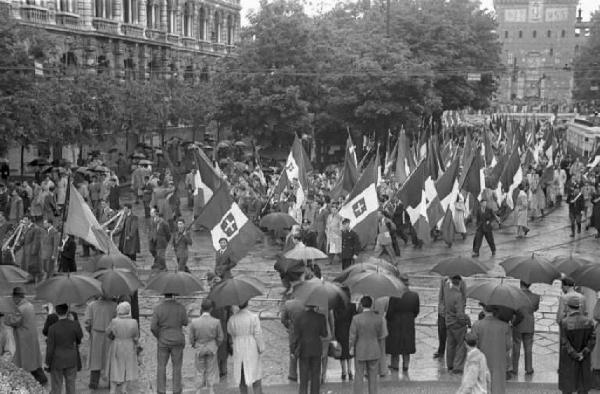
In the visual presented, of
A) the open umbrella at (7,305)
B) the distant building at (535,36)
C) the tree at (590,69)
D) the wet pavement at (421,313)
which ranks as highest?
the distant building at (535,36)

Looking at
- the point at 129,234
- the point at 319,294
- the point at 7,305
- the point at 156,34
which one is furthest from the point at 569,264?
the point at 156,34

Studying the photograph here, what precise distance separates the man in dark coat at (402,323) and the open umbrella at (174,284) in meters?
2.56

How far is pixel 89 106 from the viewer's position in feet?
104

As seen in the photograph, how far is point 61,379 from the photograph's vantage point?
9883mm

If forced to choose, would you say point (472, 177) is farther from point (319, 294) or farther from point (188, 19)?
point (188, 19)

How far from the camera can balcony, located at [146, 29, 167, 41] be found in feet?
166

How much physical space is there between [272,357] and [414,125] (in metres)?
28.0

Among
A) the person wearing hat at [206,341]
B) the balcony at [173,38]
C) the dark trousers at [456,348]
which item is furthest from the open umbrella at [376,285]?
the balcony at [173,38]

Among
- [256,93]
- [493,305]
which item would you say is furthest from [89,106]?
[493,305]

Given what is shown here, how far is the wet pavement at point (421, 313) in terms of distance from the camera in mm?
11016

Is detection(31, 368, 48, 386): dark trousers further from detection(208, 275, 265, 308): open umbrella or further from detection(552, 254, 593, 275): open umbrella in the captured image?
detection(552, 254, 593, 275): open umbrella

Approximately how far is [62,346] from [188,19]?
4977cm

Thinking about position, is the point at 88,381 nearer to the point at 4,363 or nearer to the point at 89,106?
the point at 4,363

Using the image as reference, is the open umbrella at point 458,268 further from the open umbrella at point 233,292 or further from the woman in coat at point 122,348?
the woman in coat at point 122,348
